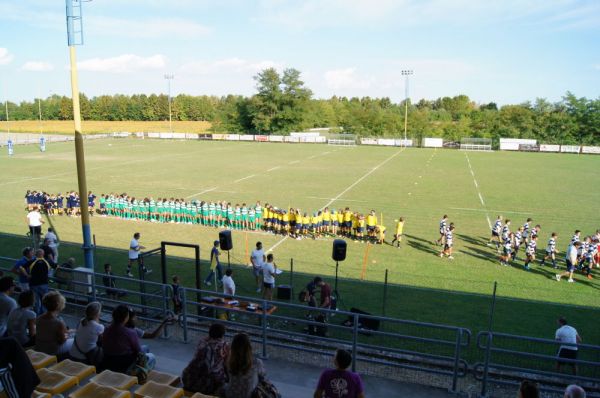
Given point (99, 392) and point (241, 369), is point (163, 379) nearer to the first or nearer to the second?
point (99, 392)

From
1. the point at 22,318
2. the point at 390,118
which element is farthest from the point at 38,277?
the point at 390,118

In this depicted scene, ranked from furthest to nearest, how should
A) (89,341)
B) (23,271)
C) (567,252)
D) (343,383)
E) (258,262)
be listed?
1. (567,252)
2. (258,262)
3. (23,271)
4. (89,341)
5. (343,383)

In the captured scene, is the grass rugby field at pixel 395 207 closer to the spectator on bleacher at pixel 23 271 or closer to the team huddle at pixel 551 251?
the team huddle at pixel 551 251

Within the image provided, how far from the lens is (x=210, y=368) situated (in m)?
5.78

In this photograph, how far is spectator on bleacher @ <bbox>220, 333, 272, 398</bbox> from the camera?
505 centimetres

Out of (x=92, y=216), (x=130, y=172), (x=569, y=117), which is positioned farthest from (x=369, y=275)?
(x=569, y=117)

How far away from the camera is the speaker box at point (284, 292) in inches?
495

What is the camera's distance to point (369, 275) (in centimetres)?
1573

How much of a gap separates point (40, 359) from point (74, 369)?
60 centimetres

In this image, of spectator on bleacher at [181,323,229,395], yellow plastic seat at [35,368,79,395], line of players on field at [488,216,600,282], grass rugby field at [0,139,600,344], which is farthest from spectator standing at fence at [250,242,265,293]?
line of players on field at [488,216,600,282]

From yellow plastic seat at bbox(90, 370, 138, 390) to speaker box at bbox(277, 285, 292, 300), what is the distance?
22.8 feet

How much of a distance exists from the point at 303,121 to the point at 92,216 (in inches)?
3098

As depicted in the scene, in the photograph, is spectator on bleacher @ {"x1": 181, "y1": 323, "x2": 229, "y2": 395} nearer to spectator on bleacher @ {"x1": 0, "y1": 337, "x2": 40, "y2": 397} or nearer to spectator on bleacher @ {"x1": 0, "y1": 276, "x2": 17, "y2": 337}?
spectator on bleacher @ {"x1": 0, "y1": 337, "x2": 40, "y2": 397}

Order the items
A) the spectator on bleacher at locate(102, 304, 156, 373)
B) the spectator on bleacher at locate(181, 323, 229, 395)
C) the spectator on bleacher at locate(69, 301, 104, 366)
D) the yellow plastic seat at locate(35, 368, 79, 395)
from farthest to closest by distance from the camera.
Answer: the spectator on bleacher at locate(69, 301, 104, 366), the spectator on bleacher at locate(102, 304, 156, 373), the spectator on bleacher at locate(181, 323, 229, 395), the yellow plastic seat at locate(35, 368, 79, 395)
